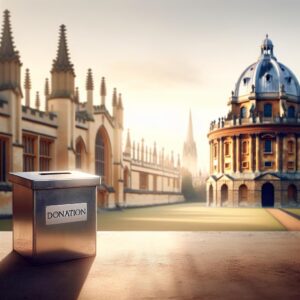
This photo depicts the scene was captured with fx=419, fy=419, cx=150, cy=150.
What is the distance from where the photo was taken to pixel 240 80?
218 ft

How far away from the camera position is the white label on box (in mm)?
8531

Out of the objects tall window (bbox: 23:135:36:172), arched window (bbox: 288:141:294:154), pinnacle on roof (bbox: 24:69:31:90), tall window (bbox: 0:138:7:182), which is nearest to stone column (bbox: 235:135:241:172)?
arched window (bbox: 288:141:294:154)

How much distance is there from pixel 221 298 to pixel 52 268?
11.7 feet

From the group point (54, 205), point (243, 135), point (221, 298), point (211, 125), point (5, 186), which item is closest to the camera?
point (221, 298)

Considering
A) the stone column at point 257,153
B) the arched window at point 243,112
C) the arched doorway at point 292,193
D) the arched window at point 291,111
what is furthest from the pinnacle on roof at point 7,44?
the arched window at point 291,111

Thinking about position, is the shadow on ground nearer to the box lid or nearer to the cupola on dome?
the box lid

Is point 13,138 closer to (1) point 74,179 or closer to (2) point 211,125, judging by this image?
(1) point 74,179

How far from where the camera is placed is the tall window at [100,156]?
137 feet

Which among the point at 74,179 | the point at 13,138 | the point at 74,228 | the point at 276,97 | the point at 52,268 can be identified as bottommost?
the point at 52,268

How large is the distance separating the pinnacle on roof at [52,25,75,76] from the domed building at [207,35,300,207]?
3168cm

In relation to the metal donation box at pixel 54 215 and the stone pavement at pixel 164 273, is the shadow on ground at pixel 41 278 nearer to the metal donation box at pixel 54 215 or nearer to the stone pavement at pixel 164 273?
the stone pavement at pixel 164 273

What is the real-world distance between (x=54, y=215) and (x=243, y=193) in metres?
52.7

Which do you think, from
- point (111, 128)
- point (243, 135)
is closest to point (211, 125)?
point (243, 135)

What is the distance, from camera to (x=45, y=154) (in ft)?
110
